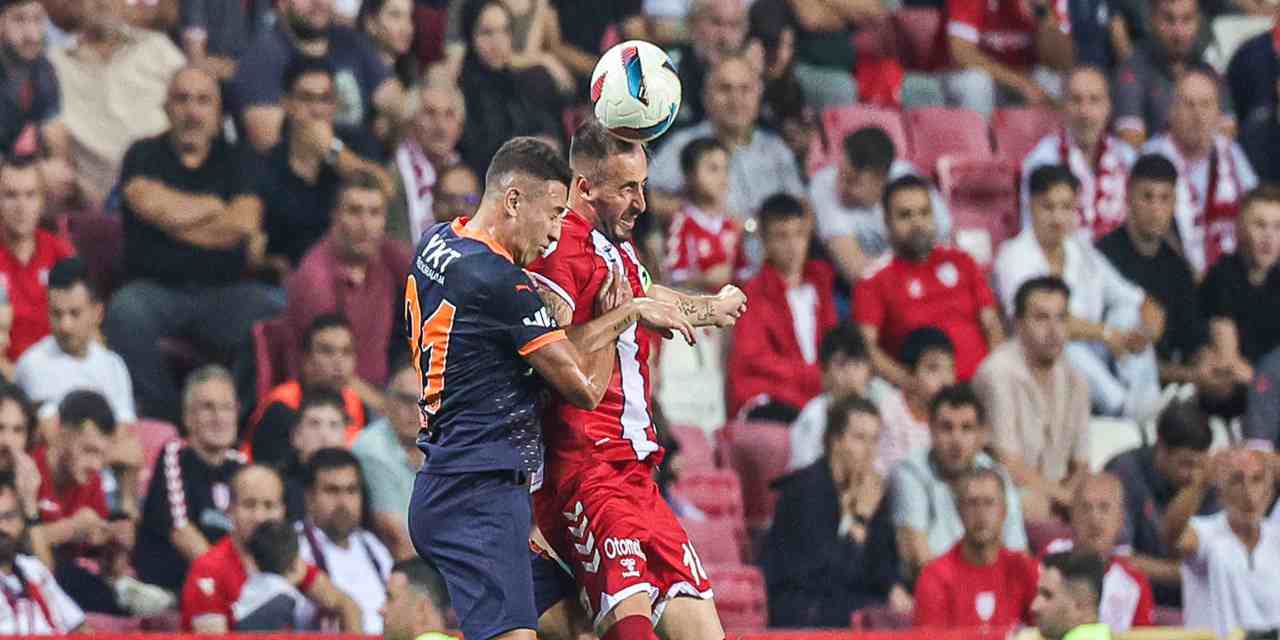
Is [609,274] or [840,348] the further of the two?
[840,348]

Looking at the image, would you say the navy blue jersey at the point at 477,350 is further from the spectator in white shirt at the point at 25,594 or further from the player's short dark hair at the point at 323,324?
the player's short dark hair at the point at 323,324

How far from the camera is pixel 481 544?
6.85 metres

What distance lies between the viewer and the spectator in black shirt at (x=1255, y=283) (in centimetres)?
1279

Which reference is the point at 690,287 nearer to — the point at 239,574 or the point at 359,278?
the point at 359,278

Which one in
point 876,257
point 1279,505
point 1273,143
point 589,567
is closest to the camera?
point 589,567

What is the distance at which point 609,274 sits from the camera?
23.5 feet

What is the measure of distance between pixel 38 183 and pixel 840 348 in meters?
3.99

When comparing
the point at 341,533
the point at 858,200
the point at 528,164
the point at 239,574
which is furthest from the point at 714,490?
the point at 528,164

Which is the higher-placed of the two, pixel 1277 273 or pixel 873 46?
pixel 873 46

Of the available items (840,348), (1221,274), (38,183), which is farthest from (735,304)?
(1221,274)

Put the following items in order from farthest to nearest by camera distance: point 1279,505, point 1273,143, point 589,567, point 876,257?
point 1273,143 → point 876,257 → point 1279,505 → point 589,567

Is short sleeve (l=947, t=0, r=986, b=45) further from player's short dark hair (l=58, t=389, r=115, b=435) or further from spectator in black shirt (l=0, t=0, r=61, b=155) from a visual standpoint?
player's short dark hair (l=58, t=389, r=115, b=435)

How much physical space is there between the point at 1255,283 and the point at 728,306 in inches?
257

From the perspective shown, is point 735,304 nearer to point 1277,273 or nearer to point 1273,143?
point 1277,273
